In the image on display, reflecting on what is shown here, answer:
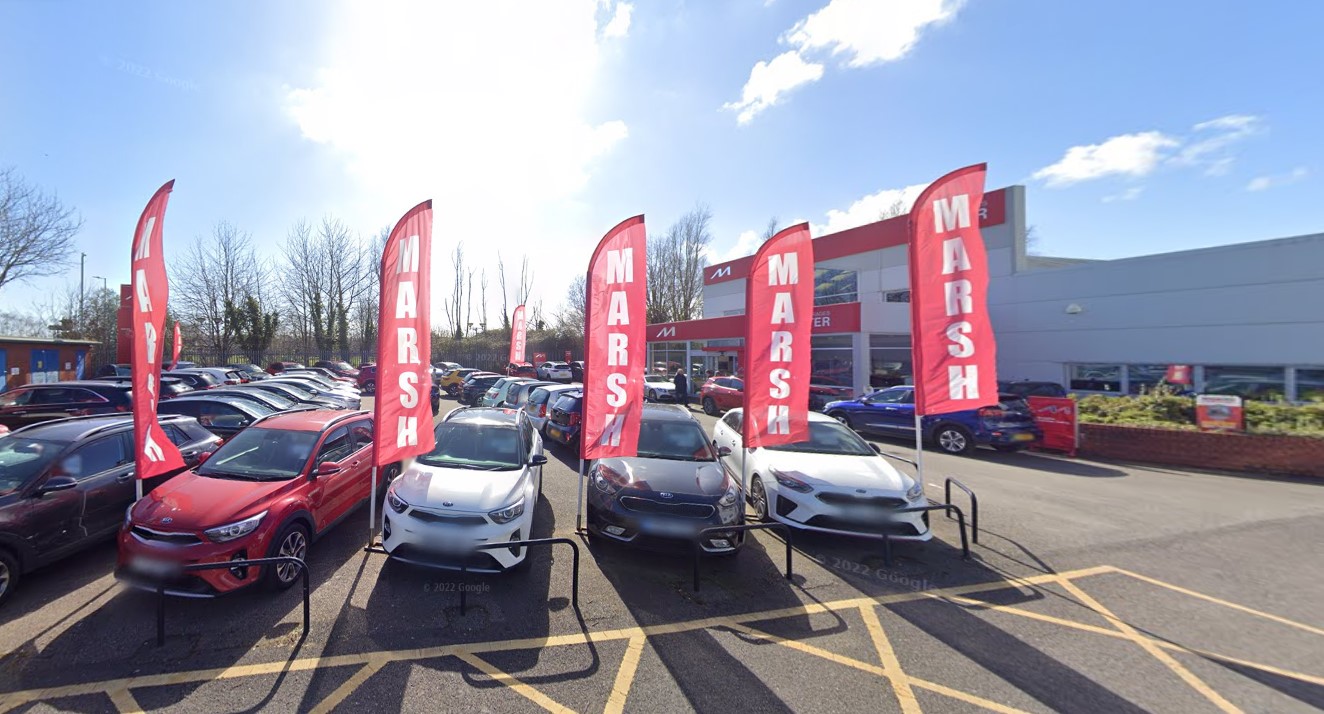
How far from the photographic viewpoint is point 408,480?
505 centimetres

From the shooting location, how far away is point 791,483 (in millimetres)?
5766

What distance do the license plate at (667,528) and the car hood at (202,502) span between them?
3572 millimetres

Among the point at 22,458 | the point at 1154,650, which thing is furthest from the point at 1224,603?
the point at 22,458

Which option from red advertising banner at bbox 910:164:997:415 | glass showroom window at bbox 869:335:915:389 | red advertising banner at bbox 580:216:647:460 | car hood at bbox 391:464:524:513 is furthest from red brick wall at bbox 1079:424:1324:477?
car hood at bbox 391:464:524:513

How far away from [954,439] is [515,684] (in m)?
11.5

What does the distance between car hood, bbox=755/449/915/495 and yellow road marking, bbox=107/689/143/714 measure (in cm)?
571

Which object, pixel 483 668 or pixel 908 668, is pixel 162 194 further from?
pixel 908 668

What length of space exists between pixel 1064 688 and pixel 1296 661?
2.06 m

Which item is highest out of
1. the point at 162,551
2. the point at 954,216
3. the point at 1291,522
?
the point at 954,216

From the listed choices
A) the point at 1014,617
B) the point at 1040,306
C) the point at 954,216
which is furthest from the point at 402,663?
the point at 1040,306

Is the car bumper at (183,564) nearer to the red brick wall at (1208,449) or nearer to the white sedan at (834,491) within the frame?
the white sedan at (834,491)

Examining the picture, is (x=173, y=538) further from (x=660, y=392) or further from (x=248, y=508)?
(x=660, y=392)

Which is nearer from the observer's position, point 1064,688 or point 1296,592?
point 1064,688

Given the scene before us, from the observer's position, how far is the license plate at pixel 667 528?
4828 mm
